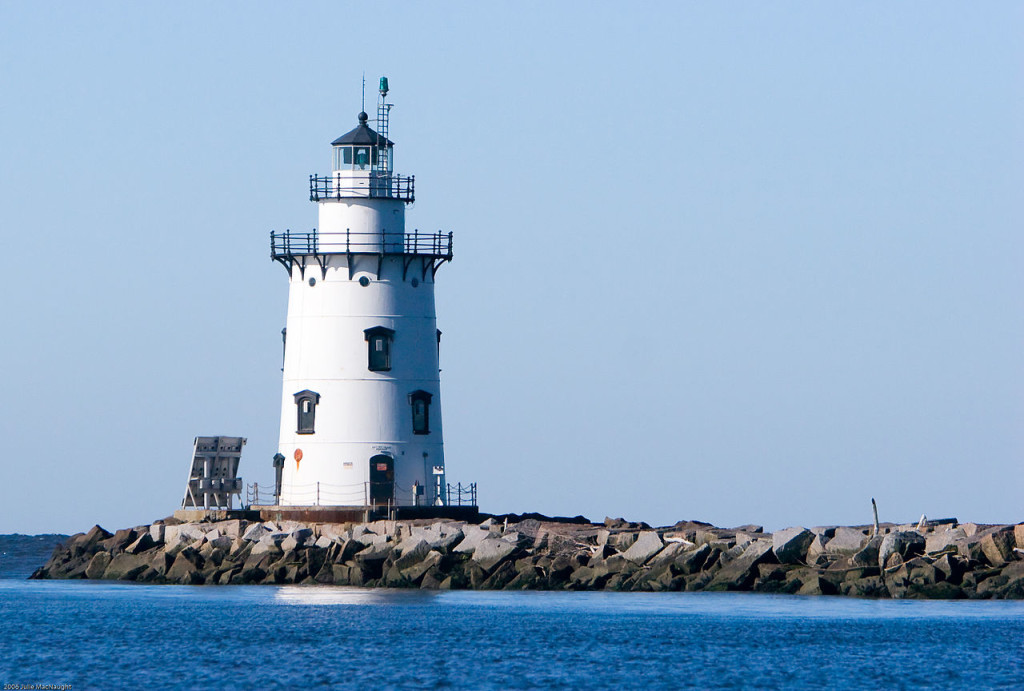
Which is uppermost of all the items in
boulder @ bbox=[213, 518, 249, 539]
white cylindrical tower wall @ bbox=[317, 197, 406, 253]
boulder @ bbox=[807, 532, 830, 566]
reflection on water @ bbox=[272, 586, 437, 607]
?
white cylindrical tower wall @ bbox=[317, 197, 406, 253]

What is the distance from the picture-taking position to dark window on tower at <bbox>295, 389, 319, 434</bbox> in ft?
146

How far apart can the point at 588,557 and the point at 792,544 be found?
4422mm

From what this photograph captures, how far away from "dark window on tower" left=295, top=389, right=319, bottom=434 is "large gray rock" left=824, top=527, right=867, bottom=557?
12.3m

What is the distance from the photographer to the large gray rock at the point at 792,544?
38469 millimetres

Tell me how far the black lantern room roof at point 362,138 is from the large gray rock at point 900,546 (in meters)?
15.0

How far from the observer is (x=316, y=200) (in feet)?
148

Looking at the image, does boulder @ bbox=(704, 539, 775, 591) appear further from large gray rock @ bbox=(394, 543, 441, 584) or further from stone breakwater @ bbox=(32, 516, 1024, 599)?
large gray rock @ bbox=(394, 543, 441, 584)

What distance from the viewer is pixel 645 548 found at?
132 feet

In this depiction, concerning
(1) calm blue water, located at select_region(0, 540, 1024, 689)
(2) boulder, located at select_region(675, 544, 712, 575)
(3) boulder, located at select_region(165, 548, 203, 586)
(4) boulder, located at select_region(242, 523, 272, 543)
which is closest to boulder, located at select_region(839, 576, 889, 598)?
(1) calm blue water, located at select_region(0, 540, 1024, 689)

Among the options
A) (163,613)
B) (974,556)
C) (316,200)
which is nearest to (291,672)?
(163,613)

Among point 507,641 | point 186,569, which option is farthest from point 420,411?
point 507,641

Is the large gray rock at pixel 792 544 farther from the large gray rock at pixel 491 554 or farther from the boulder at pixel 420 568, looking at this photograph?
the boulder at pixel 420 568

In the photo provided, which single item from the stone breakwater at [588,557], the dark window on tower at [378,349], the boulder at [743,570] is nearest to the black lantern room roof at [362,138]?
the dark window on tower at [378,349]

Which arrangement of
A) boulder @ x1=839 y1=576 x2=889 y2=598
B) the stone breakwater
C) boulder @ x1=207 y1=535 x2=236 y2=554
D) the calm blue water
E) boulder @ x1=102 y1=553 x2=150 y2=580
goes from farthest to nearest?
boulder @ x1=102 y1=553 x2=150 y2=580 < boulder @ x1=207 y1=535 x2=236 y2=554 < boulder @ x1=839 y1=576 x2=889 y2=598 < the stone breakwater < the calm blue water
